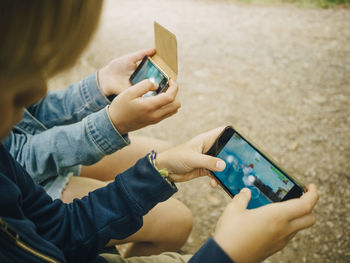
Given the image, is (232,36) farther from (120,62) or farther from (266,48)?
(120,62)

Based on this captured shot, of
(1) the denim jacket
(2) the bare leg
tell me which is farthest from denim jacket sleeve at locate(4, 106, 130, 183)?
(2) the bare leg

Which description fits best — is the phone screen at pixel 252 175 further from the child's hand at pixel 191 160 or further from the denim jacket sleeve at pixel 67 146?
the denim jacket sleeve at pixel 67 146

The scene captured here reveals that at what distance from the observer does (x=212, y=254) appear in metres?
0.65

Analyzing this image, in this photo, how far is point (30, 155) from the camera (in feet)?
3.29

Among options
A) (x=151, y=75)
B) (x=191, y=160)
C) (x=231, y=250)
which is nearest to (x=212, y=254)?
(x=231, y=250)

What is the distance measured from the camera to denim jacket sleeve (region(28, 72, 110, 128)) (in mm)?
1225

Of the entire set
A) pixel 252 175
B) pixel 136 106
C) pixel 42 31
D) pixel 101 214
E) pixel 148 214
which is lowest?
pixel 148 214

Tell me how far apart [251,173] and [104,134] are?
0.50 metres

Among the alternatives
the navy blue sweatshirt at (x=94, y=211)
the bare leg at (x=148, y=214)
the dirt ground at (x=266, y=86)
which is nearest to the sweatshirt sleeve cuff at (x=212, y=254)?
the navy blue sweatshirt at (x=94, y=211)

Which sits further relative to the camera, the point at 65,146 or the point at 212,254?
the point at 65,146

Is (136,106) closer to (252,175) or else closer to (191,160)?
(191,160)

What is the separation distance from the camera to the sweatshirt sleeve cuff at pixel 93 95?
1223 millimetres

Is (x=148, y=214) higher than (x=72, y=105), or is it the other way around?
(x=72, y=105)

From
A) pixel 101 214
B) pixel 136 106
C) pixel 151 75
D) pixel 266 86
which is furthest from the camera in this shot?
pixel 266 86
